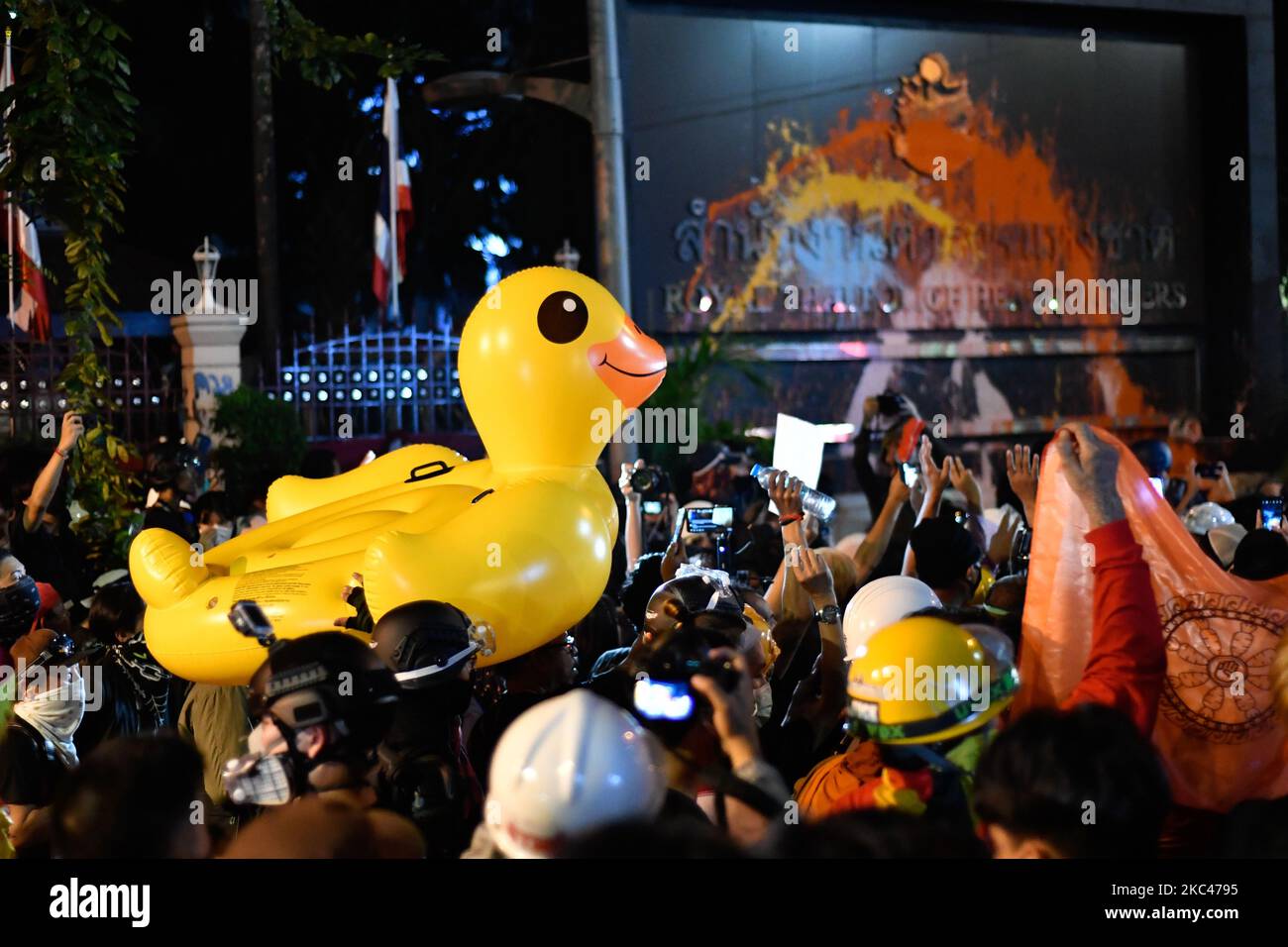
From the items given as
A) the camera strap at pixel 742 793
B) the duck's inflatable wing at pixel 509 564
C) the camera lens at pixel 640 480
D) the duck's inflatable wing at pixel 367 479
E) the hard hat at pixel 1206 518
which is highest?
the duck's inflatable wing at pixel 367 479

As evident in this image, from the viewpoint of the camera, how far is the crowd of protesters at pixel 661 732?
2.38 meters

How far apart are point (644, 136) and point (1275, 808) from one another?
1136cm

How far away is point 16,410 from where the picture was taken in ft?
36.7

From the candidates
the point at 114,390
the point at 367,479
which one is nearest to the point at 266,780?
the point at 367,479

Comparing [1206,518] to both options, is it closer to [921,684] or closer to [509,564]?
[509,564]

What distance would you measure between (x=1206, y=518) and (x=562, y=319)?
12.1ft

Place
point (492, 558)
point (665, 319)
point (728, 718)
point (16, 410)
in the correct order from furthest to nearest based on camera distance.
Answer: point (665, 319)
point (16, 410)
point (492, 558)
point (728, 718)

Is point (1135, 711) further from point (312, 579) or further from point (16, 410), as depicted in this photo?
point (16, 410)

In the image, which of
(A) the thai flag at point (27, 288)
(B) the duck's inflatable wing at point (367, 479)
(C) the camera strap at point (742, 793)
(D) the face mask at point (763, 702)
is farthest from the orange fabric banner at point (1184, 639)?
(A) the thai flag at point (27, 288)

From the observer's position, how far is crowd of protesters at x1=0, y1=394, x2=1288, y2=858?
238 cm

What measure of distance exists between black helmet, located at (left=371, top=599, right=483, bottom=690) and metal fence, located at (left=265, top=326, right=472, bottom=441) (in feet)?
28.4

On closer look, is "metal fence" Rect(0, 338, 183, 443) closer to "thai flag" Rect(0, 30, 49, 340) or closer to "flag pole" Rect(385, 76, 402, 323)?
"thai flag" Rect(0, 30, 49, 340)

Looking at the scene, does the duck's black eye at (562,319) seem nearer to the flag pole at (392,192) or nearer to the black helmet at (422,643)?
the black helmet at (422,643)
